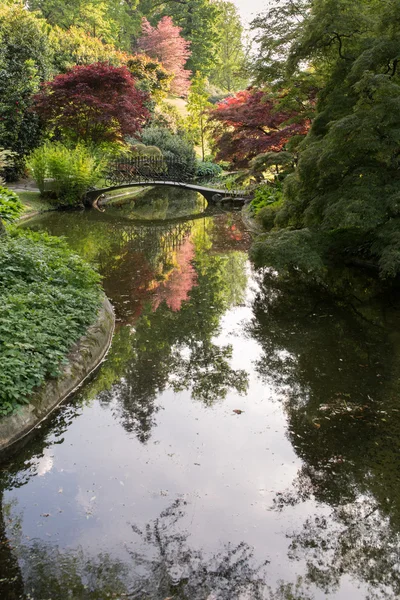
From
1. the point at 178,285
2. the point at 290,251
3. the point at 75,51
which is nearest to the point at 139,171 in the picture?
the point at 75,51

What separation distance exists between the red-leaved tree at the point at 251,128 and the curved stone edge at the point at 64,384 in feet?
36.1

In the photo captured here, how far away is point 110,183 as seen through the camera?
60.2 ft

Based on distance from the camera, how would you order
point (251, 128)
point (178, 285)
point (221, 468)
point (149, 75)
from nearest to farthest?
point (221, 468), point (178, 285), point (251, 128), point (149, 75)

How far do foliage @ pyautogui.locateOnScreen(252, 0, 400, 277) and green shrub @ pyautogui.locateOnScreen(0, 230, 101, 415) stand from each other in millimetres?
3612

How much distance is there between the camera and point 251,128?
16422 millimetres

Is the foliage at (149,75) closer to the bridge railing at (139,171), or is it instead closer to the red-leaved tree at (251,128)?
the bridge railing at (139,171)

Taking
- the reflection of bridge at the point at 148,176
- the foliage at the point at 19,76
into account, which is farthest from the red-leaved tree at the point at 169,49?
the reflection of bridge at the point at 148,176

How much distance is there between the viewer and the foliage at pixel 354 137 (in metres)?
6.61

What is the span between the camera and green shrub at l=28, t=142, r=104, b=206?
15.7m

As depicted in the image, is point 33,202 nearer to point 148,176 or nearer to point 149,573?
point 148,176

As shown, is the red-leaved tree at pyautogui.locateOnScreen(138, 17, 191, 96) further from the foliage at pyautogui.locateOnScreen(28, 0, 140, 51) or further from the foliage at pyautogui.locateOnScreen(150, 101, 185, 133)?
the foliage at pyautogui.locateOnScreen(150, 101, 185, 133)

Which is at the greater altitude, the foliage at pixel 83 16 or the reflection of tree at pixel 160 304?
the foliage at pixel 83 16

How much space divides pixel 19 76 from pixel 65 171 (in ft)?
15.7

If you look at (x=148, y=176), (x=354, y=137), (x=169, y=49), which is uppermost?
(x=169, y=49)
